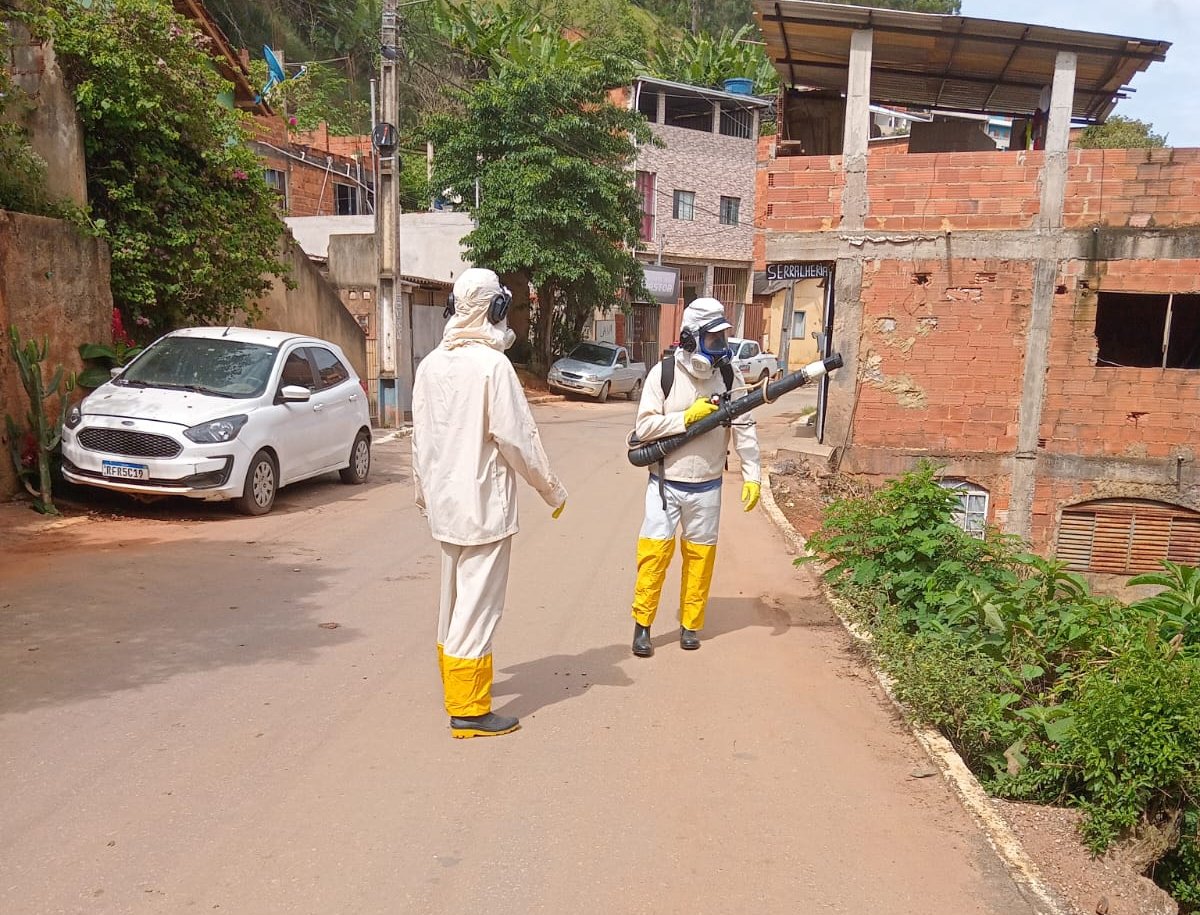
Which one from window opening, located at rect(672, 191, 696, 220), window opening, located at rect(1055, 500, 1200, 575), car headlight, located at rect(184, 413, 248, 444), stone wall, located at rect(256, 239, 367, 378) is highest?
window opening, located at rect(672, 191, 696, 220)

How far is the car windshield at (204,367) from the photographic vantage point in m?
9.16

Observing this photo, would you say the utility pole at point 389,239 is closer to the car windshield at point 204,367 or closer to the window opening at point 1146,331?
the car windshield at point 204,367

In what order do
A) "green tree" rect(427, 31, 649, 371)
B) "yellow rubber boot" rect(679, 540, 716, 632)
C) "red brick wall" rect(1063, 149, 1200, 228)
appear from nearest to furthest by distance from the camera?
"yellow rubber boot" rect(679, 540, 716, 632) → "red brick wall" rect(1063, 149, 1200, 228) → "green tree" rect(427, 31, 649, 371)

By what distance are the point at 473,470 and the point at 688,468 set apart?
1.69 m

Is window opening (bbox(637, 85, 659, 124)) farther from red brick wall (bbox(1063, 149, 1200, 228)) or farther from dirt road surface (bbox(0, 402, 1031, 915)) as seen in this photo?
dirt road surface (bbox(0, 402, 1031, 915))

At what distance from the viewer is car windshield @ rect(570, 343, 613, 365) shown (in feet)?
85.4

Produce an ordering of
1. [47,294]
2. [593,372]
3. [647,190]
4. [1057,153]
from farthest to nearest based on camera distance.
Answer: [647,190]
[593,372]
[1057,153]
[47,294]

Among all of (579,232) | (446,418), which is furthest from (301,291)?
(446,418)

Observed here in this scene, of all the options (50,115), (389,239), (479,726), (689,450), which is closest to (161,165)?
(50,115)

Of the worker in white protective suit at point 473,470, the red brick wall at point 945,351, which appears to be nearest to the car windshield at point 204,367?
the worker in white protective suit at point 473,470

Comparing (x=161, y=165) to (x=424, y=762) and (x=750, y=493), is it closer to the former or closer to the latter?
(x=750, y=493)

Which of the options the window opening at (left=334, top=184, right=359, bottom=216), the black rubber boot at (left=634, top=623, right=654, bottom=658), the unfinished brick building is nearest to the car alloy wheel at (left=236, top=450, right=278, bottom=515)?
the black rubber boot at (left=634, top=623, right=654, bottom=658)

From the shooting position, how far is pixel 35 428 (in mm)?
8789

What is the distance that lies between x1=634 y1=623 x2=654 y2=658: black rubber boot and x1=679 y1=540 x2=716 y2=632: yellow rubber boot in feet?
0.99
